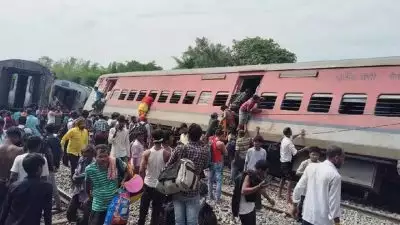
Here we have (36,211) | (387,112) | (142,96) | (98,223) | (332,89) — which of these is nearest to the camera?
(36,211)

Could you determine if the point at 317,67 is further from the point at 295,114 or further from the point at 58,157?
the point at 58,157

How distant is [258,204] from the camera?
20.8 feet

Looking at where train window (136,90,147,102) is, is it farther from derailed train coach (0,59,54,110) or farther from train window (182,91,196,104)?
derailed train coach (0,59,54,110)

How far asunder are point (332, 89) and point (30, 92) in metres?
14.9

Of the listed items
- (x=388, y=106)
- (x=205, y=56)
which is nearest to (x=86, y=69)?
(x=205, y=56)

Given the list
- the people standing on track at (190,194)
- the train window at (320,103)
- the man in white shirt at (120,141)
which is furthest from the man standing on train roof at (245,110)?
the people standing on track at (190,194)

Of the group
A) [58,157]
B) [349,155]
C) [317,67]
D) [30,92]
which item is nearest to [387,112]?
[349,155]

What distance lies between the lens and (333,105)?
1197 cm

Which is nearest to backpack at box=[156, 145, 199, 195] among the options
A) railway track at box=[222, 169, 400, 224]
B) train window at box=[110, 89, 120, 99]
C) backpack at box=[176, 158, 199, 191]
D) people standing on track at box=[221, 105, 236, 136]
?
backpack at box=[176, 158, 199, 191]

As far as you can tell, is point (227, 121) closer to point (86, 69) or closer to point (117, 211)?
point (117, 211)

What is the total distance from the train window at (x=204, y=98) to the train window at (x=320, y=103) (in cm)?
446

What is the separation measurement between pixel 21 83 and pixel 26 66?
1.76 m

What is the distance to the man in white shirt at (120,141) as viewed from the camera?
32.2 ft

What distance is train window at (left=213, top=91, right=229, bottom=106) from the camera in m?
15.5
